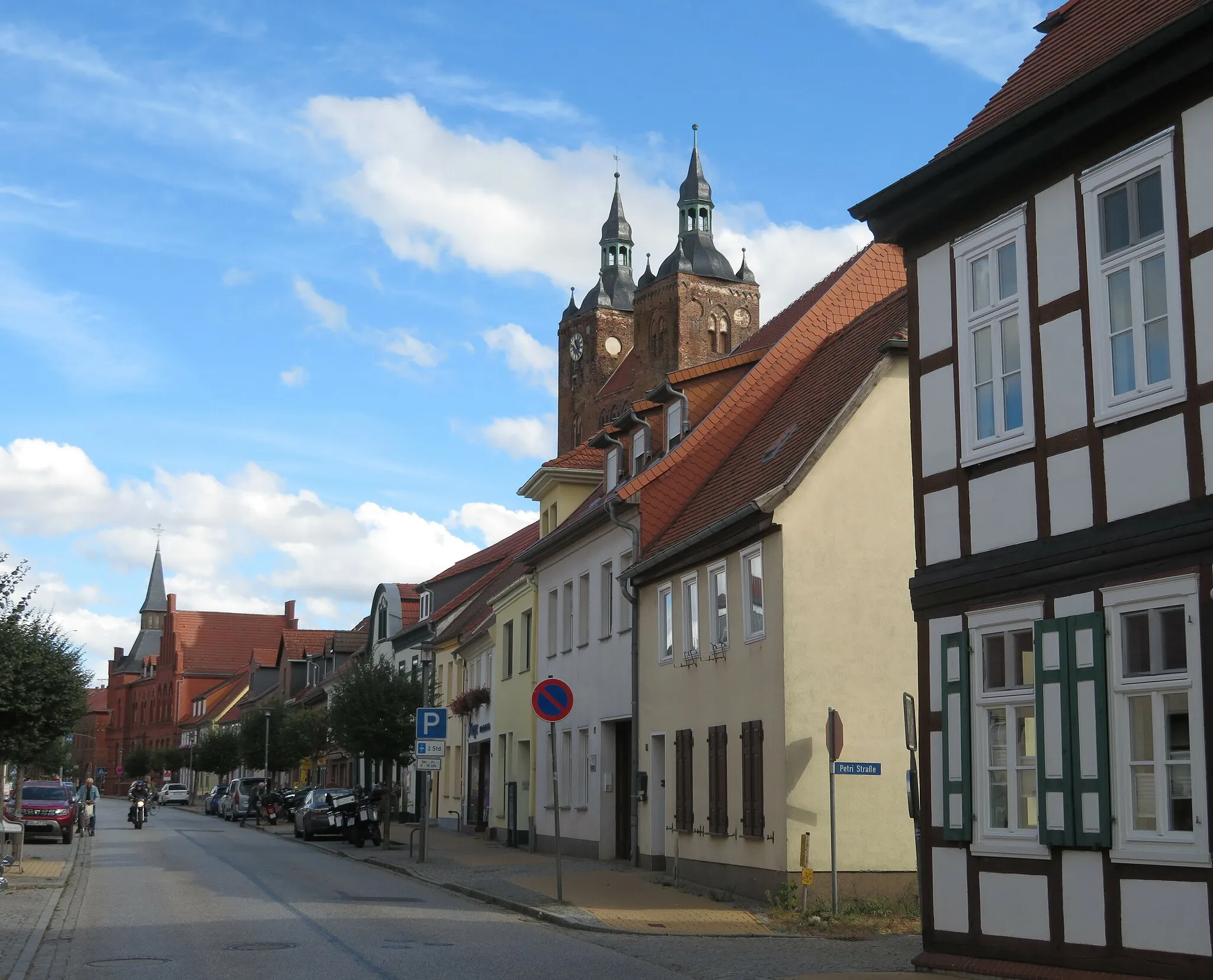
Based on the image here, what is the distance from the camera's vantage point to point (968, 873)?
42.5ft

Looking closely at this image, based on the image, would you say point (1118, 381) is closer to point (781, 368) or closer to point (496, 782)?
point (781, 368)

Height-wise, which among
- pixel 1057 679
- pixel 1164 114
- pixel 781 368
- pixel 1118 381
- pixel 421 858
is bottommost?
pixel 421 858

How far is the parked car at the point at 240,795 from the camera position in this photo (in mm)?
59781

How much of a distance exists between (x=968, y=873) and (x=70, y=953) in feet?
28.5

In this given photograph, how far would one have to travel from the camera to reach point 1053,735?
11.9 meters

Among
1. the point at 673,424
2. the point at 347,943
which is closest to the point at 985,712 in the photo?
the point at 347,943

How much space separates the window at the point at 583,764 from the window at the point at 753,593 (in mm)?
9434

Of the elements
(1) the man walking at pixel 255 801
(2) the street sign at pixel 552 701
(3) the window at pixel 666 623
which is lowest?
(1) the man walking at pixel 255 801

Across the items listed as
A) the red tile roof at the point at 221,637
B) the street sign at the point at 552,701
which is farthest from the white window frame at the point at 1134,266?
the red tile roof at the point at 221,637

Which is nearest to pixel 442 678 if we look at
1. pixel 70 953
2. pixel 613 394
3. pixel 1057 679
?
pixel 70 953

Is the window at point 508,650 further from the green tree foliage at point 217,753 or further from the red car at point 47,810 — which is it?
the green tree foliage at point 217,753

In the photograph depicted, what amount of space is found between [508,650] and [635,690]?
42.6 ft

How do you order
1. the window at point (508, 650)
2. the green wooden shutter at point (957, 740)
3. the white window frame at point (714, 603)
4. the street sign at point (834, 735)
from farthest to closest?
the window at point (508, 650) → the white window frame at point (714, 603) → the street sign at point (834, 735) → the green wooden shutter at point (957, 740)

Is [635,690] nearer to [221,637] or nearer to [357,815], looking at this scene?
[357,815]
